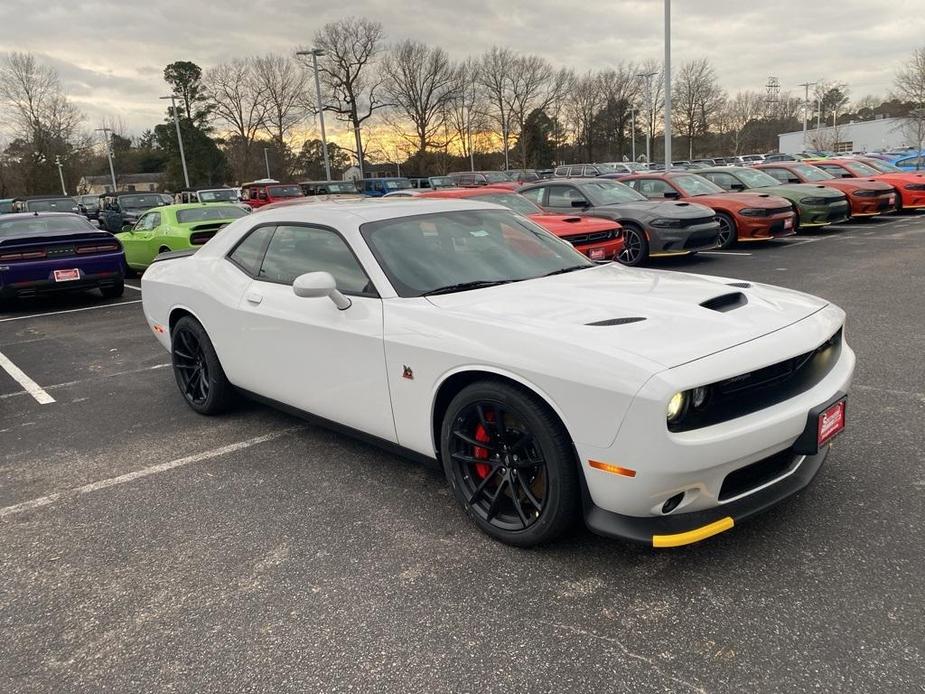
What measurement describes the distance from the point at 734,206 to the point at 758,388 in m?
10.6

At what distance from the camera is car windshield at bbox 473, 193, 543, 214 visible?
10.9 meters

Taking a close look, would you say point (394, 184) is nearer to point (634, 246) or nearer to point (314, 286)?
point (634, 246)

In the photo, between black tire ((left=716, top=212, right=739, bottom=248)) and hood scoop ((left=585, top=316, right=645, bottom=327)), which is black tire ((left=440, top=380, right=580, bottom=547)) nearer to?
hood scoop ((left=585, top=316, right=645, bottom=327))

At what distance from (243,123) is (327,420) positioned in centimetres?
6390

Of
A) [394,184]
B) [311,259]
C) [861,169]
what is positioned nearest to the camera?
[311,259]

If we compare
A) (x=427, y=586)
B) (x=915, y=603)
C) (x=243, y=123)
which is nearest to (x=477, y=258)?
(x=427, y=586)

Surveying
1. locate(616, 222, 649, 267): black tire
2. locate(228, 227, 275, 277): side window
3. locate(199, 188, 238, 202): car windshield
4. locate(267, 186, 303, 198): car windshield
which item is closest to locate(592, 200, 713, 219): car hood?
locate(616, 222, 649, 267): black tire

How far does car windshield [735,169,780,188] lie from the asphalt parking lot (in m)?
11.4

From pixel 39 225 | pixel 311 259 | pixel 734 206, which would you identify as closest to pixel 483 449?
pixel 311 259

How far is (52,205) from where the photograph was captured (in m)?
22.3

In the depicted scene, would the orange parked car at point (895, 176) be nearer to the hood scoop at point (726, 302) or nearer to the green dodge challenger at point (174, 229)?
the green dodge challenger at point (174, 229)

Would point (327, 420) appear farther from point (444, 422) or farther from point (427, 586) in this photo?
point (427, 586)

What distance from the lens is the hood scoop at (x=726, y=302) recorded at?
2902mm

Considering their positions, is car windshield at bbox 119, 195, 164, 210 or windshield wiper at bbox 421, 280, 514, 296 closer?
windshield wiper at bbox 421, 280, 514, 296
